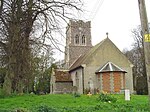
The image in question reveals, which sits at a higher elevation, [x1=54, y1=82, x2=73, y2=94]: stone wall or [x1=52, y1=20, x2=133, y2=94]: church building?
[x1=52, y1=20, x2=133, y2=94]: church building

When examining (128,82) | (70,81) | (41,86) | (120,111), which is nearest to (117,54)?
(128,82)

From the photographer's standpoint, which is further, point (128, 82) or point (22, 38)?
point (128, 82)

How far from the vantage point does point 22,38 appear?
2222 cm

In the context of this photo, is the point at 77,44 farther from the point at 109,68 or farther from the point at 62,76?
the point at 109,68

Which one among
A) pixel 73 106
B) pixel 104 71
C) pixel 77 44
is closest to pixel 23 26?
pixel 73 106

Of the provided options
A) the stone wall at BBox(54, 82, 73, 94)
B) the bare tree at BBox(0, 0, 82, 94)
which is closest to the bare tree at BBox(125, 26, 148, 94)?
the stone wall at BBox(54, 82, 73, 94)

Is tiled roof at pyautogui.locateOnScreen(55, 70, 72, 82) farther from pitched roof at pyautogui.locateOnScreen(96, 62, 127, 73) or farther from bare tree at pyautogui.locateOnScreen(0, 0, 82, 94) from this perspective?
bare tree at pyautogui.locateOnScreen(0, 0, 82, 94)

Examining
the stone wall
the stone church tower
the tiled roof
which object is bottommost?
the stone wall

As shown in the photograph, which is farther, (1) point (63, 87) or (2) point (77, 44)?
(2) point (77, 44)

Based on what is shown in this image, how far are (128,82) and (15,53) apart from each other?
25816mm

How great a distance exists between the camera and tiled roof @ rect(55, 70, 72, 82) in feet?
165

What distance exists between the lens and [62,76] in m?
51.4

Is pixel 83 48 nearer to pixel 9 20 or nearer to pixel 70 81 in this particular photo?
pixel 70 81

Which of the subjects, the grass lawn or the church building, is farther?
the church building
